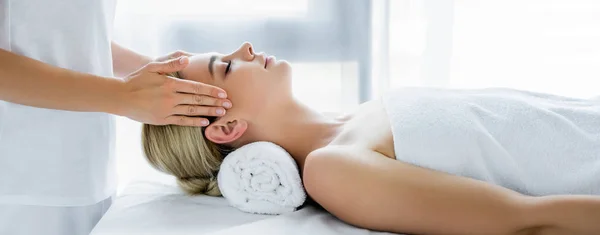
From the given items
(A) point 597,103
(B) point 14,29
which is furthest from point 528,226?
(B) point 14,29

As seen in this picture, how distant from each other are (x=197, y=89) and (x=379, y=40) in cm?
101

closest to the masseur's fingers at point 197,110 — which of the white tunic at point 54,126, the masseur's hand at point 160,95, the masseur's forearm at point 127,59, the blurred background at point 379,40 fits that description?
the masseur's hand at point 160,95

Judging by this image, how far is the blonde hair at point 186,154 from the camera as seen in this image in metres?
1.55

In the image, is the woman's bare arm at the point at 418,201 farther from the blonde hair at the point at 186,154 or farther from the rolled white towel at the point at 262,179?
the blonde hair at the point at 186,154

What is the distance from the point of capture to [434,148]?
1.35 metres

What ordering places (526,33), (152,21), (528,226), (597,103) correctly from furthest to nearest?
1. (526,33)
2. (152,21)
3. (597,103)
4. (528,226)

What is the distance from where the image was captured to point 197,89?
1.39 meters

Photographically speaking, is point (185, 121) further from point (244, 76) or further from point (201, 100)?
point (244, 76)

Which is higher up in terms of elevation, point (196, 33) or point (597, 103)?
point (196, 33)

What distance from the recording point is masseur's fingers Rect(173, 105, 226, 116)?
137 cm

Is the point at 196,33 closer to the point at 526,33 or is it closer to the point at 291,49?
the point at 291,49

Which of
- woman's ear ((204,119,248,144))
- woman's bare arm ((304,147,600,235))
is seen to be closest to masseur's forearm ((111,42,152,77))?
woman's ear ((204,119,248,144))

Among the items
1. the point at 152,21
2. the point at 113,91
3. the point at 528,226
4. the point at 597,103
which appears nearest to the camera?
the point at 528,226

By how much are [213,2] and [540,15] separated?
116cm
